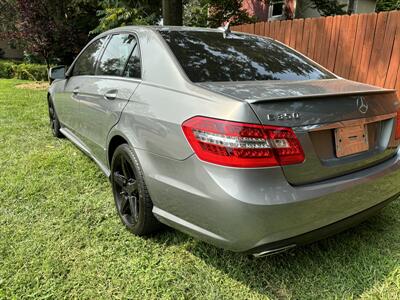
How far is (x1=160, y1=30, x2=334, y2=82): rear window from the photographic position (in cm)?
235

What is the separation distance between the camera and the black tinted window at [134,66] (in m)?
2.62

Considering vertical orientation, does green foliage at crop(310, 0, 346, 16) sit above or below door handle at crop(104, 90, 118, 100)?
above

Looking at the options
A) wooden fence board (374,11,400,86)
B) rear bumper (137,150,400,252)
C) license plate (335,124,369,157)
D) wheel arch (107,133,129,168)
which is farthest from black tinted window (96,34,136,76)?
wooden fence board (374,11,400,86)

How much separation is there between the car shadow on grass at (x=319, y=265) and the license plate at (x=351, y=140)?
788 millimetres

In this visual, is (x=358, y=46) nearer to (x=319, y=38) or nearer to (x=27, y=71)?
(x=319, y=38)

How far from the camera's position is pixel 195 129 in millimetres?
1865

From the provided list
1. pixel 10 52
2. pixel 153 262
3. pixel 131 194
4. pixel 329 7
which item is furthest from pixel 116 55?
pixel 10 52

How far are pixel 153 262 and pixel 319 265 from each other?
3.66 feet

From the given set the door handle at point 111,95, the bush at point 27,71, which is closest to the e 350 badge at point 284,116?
the door handle at point 111,95

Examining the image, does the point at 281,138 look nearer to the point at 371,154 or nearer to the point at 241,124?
the point at 241,124

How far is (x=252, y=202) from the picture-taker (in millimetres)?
1706

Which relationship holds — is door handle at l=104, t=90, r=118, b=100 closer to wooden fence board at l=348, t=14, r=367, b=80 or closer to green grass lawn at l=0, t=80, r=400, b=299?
green grass lawn at l=0, t=80, r=400, b=299

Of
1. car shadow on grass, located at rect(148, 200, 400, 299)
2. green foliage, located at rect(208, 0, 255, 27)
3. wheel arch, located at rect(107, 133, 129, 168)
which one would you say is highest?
green foliage, located at rect(208, 0, 255, 27)

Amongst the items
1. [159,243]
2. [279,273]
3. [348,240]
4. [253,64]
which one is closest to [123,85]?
[253,64]
